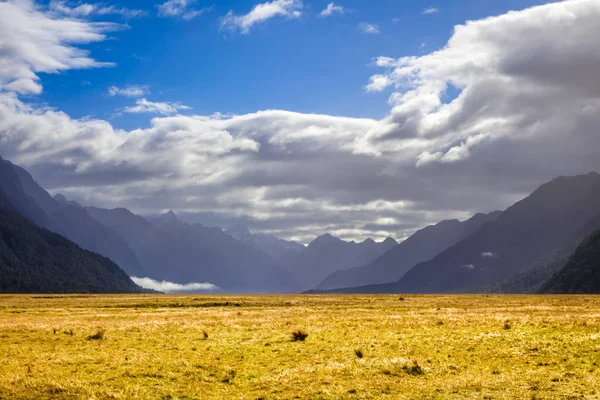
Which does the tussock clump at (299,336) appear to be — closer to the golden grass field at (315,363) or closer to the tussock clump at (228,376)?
the golden grass field at (315,363)

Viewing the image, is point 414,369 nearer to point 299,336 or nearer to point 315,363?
point 315,363

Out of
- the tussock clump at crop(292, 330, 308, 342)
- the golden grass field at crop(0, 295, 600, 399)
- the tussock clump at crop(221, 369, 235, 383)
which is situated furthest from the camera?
the tussock clump at crop(292, 330, 308, 342)

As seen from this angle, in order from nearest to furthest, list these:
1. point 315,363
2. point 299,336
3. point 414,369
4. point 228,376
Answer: point 228,376
point 414,369
point 315,363
point 299,336

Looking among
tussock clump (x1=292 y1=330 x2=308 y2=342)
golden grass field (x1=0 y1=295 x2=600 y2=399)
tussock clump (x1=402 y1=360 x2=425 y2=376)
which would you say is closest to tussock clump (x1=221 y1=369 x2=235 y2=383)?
golden grass field (x1=0 y1=295 x2=600 y2=399)

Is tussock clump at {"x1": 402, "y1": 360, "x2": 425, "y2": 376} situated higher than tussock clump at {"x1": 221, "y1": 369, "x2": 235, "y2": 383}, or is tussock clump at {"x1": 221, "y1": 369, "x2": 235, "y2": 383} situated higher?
tussock clump at {"x1": 402, "y1": 360, "x2": 425, "y2": 376}

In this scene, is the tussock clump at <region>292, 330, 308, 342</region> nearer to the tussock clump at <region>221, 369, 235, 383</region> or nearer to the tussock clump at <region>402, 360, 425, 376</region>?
the tussock clump at <region>221, 369, 235, 383</region>

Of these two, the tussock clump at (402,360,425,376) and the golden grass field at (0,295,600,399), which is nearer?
the golden grass field at (0,295,600,399)

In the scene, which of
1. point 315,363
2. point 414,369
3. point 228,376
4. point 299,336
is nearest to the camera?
point 228,376

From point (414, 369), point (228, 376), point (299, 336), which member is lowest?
point (228, 376)

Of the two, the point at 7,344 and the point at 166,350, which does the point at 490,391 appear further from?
the point at 7,344

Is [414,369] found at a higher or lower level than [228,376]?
higher

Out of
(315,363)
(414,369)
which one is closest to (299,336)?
(315,363)

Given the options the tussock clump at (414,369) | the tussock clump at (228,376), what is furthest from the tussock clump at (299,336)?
the tussock clump at (414,369)

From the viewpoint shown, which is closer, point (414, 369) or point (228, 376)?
point (228, 376)
